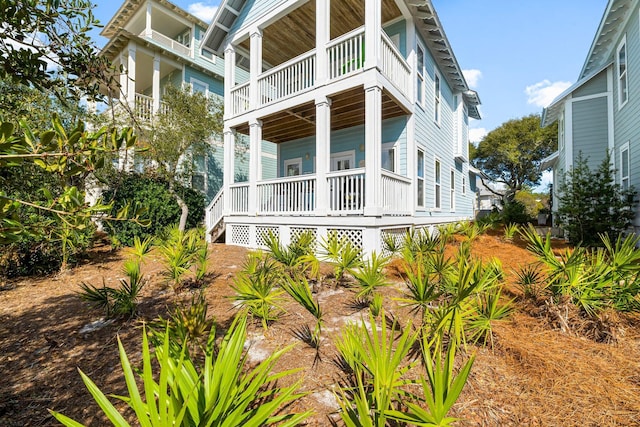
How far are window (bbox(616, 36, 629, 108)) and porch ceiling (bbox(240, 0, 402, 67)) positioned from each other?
728 cm

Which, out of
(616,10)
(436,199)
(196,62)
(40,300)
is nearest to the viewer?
(40,300)

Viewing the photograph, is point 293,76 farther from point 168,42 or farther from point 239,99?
point 168,42

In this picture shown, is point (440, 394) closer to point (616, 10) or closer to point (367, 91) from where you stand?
point (367, 91)

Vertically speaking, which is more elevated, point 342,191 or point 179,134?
point 179,134

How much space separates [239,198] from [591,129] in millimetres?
13729

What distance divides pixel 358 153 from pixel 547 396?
9.28m

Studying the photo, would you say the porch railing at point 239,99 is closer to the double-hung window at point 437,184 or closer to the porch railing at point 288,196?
the porch railing at point 288,196

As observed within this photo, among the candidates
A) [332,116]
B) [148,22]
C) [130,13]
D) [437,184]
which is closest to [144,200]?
[332,116]

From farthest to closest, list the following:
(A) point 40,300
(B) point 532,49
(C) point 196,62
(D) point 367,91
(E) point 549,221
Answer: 1. (E) point 549,221
2. (C) point 196,62
3. (B) point 532,49
4. (D) point 367,91
5. (A) point 40,300

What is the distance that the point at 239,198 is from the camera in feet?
33.1

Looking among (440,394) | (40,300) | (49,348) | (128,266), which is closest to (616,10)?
(440,394)

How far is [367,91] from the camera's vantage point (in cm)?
728

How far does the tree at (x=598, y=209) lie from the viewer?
8328 mm

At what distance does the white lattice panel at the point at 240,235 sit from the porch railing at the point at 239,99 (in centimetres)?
409
